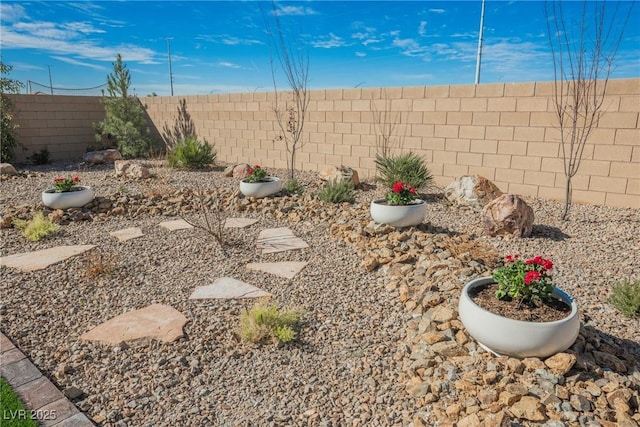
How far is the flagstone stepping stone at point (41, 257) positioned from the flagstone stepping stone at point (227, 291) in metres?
1.60

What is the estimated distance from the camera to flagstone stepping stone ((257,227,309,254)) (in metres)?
4.36

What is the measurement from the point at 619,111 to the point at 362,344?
4.90m

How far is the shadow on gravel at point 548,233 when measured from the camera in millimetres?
4562

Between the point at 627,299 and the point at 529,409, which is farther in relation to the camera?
the point at 627,299

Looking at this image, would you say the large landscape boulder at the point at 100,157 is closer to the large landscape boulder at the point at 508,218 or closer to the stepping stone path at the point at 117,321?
the stepping stone path at the point at 117,321

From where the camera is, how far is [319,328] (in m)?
2.83

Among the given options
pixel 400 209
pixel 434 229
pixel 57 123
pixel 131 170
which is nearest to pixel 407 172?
pixel 434 229

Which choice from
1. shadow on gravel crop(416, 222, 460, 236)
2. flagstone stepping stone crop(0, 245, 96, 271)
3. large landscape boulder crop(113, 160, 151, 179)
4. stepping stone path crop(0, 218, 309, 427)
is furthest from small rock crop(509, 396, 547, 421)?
large landscape boulder crop(113, 160, 151, 179)

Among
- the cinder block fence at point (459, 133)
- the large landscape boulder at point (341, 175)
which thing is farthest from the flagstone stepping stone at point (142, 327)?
the cinder block fence at point (459, 133)

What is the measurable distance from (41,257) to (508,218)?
4.67m

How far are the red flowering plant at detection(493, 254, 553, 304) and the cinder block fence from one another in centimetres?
409

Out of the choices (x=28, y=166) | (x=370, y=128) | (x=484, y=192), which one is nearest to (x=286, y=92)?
(x=370, y=128)

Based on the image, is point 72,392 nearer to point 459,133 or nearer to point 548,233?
point 548,233

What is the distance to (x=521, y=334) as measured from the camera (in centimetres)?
215
